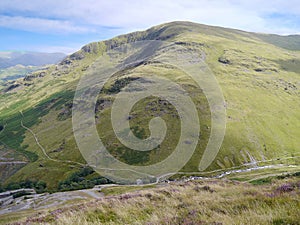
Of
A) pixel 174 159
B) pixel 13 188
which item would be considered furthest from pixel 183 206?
pixel 13 188

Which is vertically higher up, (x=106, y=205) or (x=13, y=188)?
(x=106, y=205)

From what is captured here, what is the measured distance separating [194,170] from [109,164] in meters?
64.0

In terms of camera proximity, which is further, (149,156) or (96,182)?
(149,156)

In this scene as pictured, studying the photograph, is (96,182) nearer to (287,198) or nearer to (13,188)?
(13,188)

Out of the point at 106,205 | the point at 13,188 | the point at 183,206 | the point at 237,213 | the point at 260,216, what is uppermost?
the point at 260,216

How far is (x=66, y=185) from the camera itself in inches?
7101

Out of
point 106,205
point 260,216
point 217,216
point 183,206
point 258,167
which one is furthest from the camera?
point 258,167

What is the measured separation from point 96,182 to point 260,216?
17309 centimetres

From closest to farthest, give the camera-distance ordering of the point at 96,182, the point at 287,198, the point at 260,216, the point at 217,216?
the point at 260,216 < the point at 217,216 < the point at 287,198 < the point at 96,182

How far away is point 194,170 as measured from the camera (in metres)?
179

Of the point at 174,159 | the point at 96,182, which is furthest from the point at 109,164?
the point at 174,159

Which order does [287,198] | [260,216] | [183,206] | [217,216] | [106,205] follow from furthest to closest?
[106,205]
[183,206]
[287,198]
[217,216]
[260,216]

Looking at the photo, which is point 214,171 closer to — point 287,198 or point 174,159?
point 174,159

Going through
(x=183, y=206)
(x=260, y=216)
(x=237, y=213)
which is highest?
(x=260, y=216)
